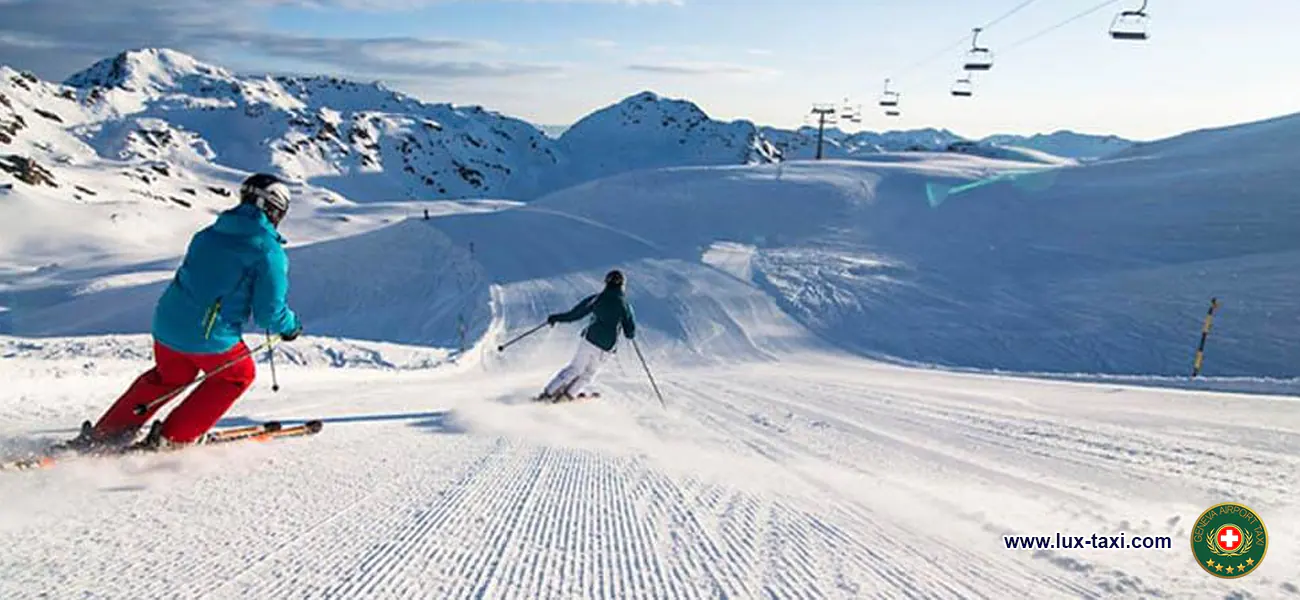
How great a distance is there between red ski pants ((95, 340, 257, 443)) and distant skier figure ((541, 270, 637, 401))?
4886 mm

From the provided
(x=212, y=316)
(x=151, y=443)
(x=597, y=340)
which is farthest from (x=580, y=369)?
(x=151, y=443)

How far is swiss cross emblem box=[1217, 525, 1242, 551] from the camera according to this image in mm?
3754

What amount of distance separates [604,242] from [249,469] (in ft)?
81.9

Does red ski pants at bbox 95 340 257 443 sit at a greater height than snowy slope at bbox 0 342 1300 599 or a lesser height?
greater

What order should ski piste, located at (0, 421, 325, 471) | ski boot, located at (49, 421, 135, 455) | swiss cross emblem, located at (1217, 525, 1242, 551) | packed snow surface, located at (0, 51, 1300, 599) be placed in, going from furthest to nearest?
ski boot, located at (49, 421, 135, 455)
ski piste, located at (0, 421, 325, 471)
swiss cross emblem, located at (1217, 525, 1242, 551)
packed snow surface, located at (0, 51, 1300, 599)

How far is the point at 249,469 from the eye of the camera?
4.45 m

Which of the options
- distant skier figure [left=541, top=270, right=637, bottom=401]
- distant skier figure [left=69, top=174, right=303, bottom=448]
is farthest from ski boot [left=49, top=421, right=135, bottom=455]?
distant skier figure [left=541, top=270, right=637, bottom=401]

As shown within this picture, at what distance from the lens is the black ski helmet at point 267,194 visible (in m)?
4.84

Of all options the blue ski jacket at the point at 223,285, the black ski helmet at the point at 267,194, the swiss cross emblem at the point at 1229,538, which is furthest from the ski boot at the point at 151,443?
the swiss cross emblem at the point at 1229,538

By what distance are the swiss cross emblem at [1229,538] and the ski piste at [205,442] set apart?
5555 mm

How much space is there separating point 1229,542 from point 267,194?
218 inches

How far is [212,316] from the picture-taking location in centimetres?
470

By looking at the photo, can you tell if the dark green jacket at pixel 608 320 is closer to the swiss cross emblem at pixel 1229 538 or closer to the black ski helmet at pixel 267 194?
the black ski helmet at pixel 267 194

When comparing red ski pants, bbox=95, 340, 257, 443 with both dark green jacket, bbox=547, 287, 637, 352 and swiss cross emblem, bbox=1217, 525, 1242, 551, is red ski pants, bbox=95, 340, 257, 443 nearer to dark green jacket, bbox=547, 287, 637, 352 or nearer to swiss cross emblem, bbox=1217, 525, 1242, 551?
dark green jacket, bbox=547, 287, 637, 352
